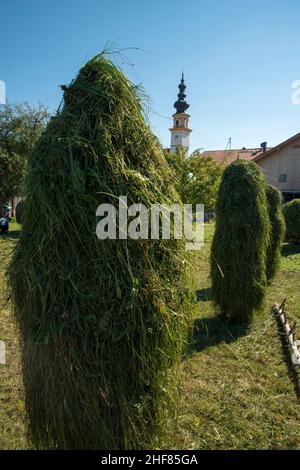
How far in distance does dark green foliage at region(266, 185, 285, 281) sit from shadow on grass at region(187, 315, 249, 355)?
11.5ft

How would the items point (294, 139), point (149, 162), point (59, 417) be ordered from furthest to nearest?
point (294, 139)
point (149, 162)
point (59, 417)

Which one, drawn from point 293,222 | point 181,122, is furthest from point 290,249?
point 181,122

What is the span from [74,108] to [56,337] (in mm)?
1431

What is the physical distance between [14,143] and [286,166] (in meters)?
25.0

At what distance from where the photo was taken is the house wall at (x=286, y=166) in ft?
87.2

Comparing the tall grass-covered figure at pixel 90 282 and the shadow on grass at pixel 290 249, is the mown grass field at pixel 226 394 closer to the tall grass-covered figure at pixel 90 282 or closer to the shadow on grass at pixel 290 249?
the tall grass-covered figure at pixel 90 282

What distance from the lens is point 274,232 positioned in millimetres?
9133

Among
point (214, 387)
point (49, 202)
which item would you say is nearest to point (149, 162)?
point (49, 202)

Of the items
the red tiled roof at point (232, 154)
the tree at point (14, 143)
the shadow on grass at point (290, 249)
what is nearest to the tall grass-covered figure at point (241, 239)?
the shadow on grass at point (290, 249)

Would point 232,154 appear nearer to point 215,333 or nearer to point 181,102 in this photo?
point 181,102

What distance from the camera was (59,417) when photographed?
1753 mm

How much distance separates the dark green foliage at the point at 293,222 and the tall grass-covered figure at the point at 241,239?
36.8 ft

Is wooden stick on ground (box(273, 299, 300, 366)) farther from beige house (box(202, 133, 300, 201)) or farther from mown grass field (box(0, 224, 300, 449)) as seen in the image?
beige house (box(202, 133, 300, 201))

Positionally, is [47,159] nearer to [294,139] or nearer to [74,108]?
[74,108]
